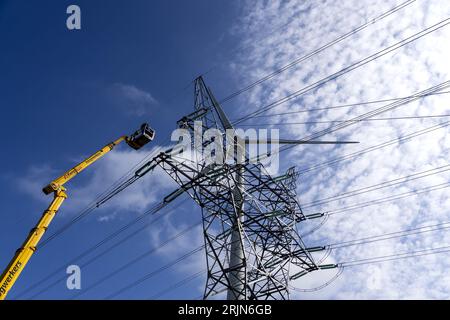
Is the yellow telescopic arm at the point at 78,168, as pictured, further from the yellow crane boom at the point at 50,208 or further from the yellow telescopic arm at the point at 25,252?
the yellow telescopic arm at the point at 25,252

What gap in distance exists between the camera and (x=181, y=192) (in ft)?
63.9

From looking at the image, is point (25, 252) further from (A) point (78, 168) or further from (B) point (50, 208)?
(A) point (78, 168)

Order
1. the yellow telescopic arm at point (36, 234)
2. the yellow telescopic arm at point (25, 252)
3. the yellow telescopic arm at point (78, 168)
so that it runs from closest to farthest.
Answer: the yellow telescopic arm at point (25, 252)
the yellow telescopic arm at point (36, 234)
the yellow telescopic arm at point (78, 168)

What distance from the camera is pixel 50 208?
75.3ft

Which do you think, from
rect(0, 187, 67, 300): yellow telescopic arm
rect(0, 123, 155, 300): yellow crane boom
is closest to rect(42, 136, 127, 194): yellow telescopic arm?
rect(0, 123, 155, 300): yellow crane boom

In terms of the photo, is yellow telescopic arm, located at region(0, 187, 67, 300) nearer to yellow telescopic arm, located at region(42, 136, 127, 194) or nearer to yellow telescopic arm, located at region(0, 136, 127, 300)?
yellow telescopic arm, located at region(0, 136, 127, 300)

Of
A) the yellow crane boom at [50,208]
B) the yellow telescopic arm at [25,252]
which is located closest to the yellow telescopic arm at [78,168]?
the yellow crane boom at [50,208]

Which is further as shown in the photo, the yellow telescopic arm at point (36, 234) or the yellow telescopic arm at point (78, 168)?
the yellow telescopic arm at point (78, 168)

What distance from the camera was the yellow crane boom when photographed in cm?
1919

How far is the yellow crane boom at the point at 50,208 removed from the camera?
19.2 meters
